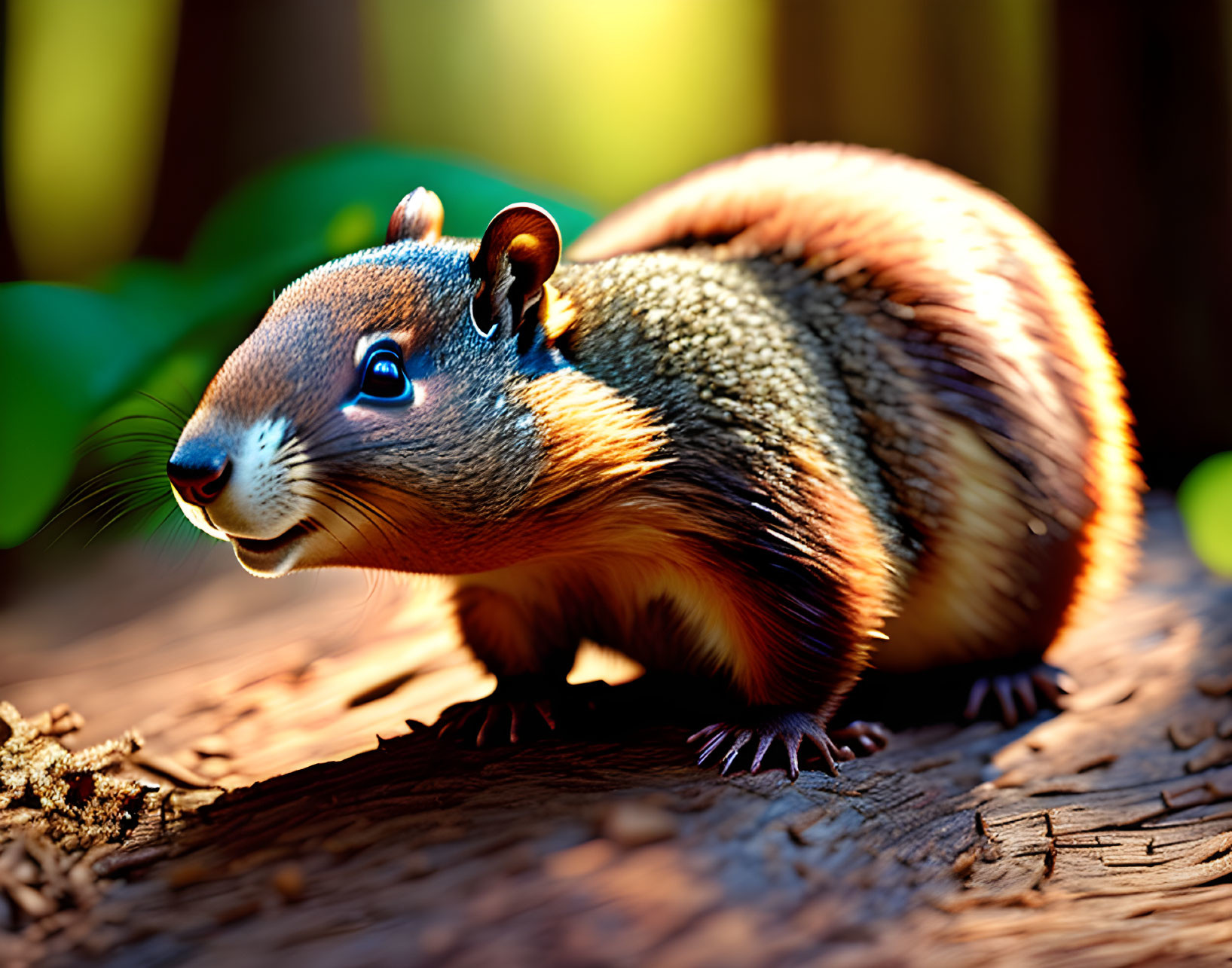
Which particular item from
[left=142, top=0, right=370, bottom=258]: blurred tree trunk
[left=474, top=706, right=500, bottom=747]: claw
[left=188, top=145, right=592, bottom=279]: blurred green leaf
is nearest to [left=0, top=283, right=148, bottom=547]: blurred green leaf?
[left=188, top=145, right=592, bottom=279]: blurred green leaf

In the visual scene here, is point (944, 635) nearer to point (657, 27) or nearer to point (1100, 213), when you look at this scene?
point (1100, 213)

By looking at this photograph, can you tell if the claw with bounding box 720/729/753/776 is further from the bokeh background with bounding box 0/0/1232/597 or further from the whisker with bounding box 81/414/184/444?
the bokeh background with bounding box 0/0/1232/597

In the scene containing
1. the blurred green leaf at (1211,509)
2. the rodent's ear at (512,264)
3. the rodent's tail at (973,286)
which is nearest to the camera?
the rodent's ear at (512,264)

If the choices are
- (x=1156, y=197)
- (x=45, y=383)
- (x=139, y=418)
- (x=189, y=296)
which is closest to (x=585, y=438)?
(x=139, y=418)

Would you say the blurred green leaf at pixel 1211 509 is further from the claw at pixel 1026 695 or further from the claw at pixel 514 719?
the claw at pixel 514 719

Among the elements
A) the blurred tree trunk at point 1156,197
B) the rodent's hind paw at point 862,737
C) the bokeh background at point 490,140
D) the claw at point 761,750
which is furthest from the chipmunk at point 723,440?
the blurred tree trunk at point 1156,197

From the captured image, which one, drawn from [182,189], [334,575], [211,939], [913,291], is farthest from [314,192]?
[211,939]
